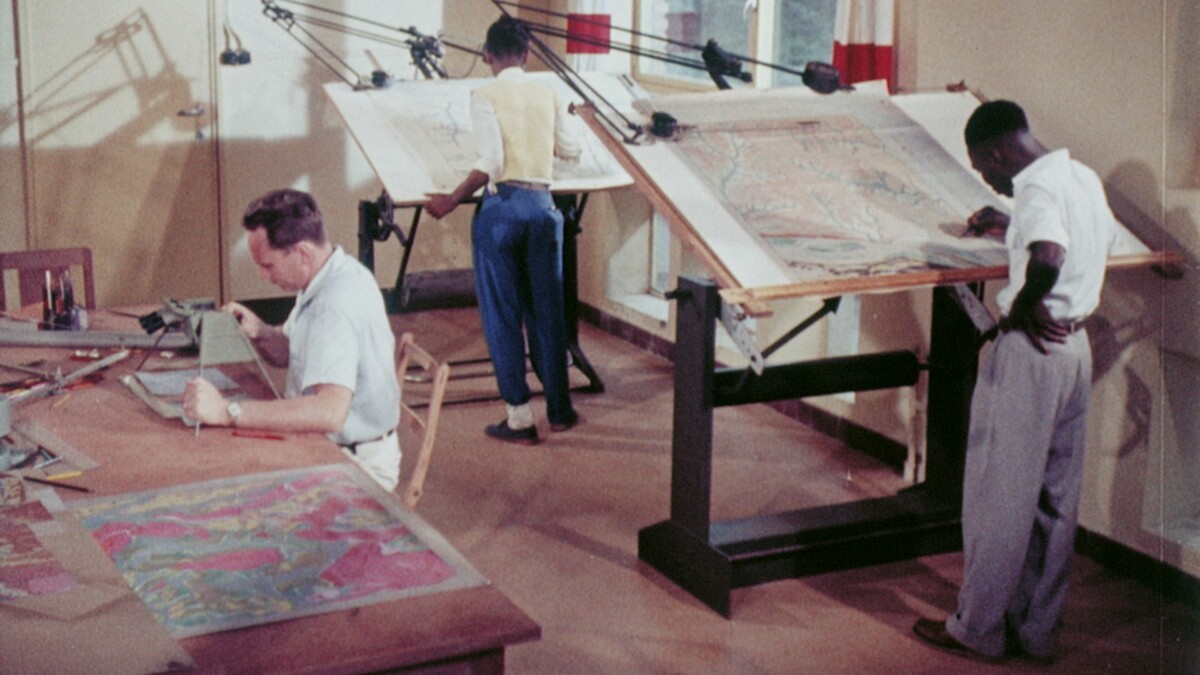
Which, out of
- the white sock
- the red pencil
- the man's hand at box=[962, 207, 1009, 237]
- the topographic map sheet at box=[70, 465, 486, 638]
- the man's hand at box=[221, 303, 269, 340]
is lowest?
the white sock

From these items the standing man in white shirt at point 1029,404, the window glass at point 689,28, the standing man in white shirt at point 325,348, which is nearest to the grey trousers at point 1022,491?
the standing man in white shirt at point 1029,404

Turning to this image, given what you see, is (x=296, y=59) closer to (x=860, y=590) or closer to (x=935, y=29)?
(x=935, y=29)

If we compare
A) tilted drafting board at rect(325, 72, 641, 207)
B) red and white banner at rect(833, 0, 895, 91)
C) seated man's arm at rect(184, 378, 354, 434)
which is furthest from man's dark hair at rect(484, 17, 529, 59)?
seated man's arm at rect(184, 378, 354, 434)

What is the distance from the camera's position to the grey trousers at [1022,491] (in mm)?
3443

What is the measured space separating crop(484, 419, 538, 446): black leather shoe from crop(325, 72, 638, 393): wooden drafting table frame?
2.45 ft

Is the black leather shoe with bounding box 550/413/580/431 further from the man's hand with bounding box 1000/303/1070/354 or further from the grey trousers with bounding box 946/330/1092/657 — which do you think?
the man's hand with bounding box 1000/303/1070/354

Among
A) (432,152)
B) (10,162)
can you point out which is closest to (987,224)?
(432,152)

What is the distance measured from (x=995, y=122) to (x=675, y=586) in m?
1.61

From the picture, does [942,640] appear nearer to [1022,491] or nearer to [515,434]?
[1022,491]

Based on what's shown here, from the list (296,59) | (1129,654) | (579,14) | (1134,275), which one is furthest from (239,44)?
(1129,654)

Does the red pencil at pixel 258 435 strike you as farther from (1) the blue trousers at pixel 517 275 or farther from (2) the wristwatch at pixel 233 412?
(1) the blue trousers at pixel 517 275

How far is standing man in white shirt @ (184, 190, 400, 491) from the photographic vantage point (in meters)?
2.96

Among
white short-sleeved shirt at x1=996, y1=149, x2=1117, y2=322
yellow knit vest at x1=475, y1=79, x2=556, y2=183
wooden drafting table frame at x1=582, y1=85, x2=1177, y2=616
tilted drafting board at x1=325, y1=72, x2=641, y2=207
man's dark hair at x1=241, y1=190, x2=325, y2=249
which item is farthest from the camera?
tilted drafting board at x1=325, y1=72, x2=641, y2=207

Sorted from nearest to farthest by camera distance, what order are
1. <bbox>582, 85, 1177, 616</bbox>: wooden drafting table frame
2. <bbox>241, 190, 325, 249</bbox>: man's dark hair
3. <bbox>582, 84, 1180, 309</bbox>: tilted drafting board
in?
1. <bbox>241, 190, 325, 249</bbox>: man's dark hair
2. <bbox>582, 84, 1180, 309</bbox>: tilted drafting board
3. <bbox>582, 85, 1177, 616</bbox>: wooden drafting table frame
